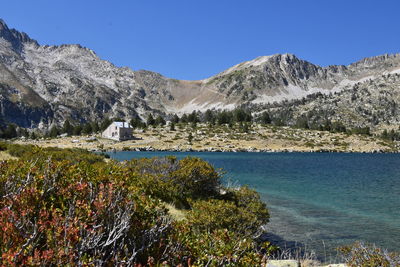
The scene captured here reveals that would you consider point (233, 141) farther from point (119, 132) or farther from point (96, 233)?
point (96, 233)

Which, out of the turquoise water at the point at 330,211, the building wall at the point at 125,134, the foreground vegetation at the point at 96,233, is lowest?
the turquoise water at the point at 330,211

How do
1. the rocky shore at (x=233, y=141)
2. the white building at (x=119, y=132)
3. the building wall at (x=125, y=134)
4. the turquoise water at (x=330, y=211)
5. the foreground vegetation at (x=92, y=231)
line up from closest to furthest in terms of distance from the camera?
the foreground vegetation at (x=92, y=231) < the turquoise water at (x=330, y=211) < the rocky shore at (x=233, y=141) < the building wall at (x=125, y=134) < the white building at (x=119, y=132)

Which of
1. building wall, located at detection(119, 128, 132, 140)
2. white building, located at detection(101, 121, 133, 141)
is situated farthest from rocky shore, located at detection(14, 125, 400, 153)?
white building, located at detection(101, 121, 133, 141)

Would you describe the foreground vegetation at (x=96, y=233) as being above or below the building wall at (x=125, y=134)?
below

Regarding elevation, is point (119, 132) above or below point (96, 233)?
above

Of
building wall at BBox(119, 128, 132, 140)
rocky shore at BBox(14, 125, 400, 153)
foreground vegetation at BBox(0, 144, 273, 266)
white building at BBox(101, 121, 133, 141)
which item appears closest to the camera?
foreground vegetation at BBox(0, 144, 273, 266)

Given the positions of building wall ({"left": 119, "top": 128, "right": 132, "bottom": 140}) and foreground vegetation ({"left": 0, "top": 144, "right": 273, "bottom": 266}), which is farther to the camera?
building wall ({"left": 119, "top": 128, "right": 132, "bottom": 140})

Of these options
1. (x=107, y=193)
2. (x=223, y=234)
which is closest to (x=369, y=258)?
(x=223, y=234)

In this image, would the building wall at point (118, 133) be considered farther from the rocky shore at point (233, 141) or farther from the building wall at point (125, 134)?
the rocky shore at point (233, 141)

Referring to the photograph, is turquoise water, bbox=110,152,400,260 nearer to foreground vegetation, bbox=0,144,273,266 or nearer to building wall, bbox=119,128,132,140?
foreground vegetation, bbox=0,144,273,266

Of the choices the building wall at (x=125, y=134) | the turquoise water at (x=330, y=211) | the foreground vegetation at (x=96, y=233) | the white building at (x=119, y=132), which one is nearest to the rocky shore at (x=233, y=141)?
the building wall at (x=125, y=134)

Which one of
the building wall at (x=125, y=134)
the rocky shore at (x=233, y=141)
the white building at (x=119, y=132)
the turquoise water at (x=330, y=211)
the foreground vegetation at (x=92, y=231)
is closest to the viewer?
the foreground vegetation at (x=92, y=231)

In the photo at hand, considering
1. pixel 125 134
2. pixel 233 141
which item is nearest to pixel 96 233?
pixel 233 141

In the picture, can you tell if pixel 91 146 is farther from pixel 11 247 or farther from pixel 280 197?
pixel 11 247
